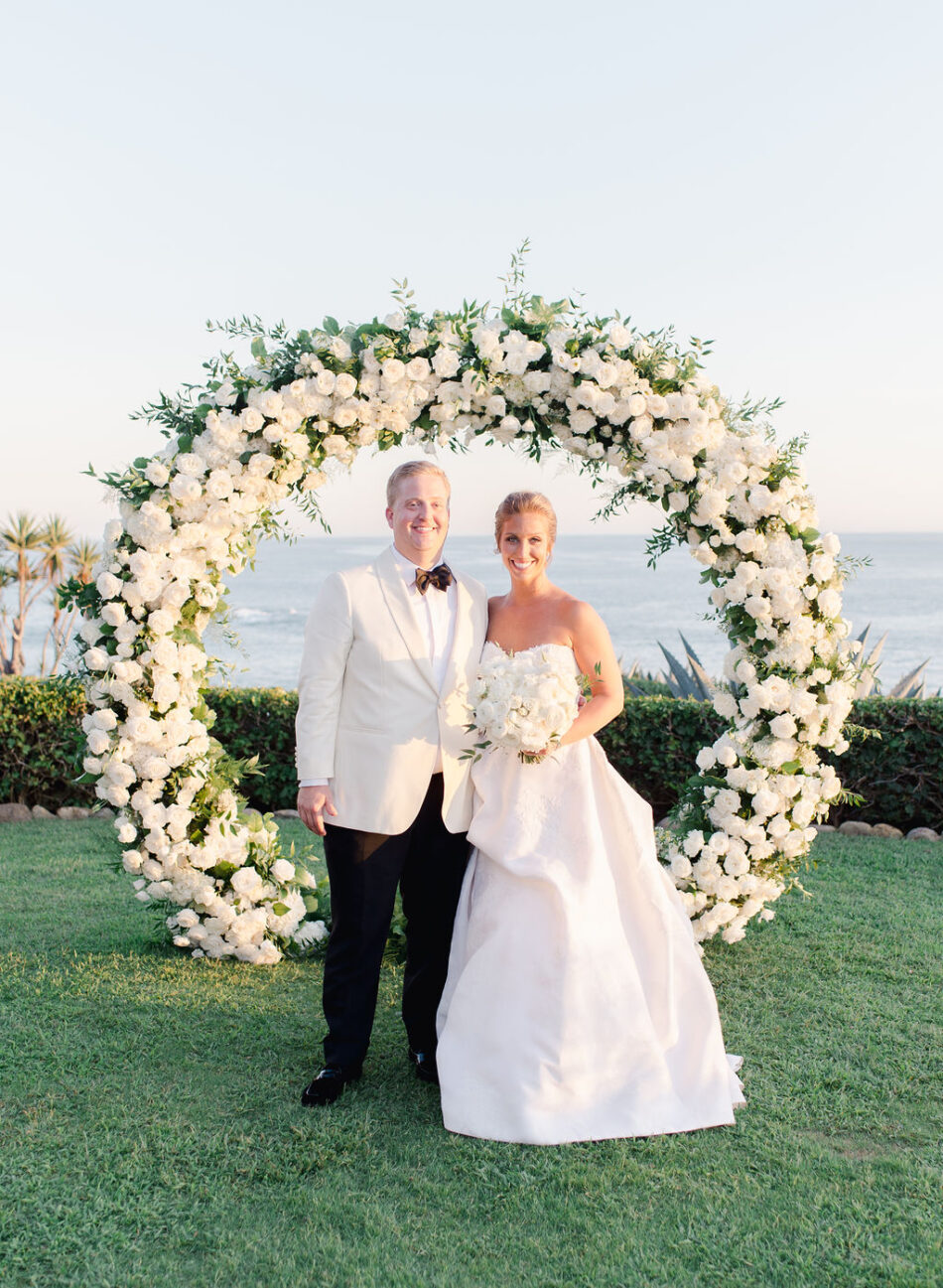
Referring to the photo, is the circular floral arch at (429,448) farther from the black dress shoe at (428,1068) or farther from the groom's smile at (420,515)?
the black dress shoe at (428,1068)

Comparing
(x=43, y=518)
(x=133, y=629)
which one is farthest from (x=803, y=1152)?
(x=43, y=518)

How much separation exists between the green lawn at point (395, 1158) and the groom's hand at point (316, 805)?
39.5 inches

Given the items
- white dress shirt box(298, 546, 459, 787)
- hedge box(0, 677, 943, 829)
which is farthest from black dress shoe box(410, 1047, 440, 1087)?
hedge box(0, 677, 943, 829)

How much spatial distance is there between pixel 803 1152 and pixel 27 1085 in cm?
275

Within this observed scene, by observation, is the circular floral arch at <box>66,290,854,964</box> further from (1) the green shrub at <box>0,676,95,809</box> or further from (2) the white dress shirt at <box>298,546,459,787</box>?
(1) the green shrub at <box>0,676,95,809</box>

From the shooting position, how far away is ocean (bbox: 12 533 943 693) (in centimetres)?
3197

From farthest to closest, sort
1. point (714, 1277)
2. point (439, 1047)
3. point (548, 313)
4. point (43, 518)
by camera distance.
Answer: point (43, 518) → point (548, 313) → point (439, 1047) → point (714, 1277)

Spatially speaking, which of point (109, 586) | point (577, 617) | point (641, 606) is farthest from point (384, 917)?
point (641, 606)

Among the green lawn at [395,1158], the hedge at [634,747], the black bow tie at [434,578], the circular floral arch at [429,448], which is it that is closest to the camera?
the green lawn at [395,1158]

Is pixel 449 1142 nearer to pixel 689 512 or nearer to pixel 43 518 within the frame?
pixel 689 512

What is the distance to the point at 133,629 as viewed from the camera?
4566mm

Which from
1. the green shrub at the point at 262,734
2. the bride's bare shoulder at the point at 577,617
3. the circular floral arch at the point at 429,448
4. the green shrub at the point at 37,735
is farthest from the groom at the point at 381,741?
the green shrub at the point at 37,735

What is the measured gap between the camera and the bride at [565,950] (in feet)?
11.3

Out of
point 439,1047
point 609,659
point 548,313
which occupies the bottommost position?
point 439,1047
